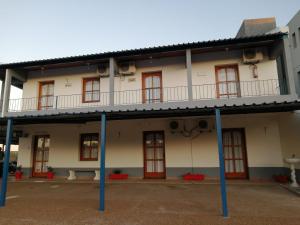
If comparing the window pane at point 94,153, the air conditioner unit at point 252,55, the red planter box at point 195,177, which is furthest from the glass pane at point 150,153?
the air conditioner unit at point 252,55

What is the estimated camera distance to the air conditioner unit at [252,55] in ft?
29.9

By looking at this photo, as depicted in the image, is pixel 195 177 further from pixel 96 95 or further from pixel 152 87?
pixel 96 95

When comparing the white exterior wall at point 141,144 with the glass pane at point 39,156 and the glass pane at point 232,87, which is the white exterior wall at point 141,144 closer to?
the glass pane at point 39,156

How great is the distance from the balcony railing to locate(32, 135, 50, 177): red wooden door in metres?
1.86

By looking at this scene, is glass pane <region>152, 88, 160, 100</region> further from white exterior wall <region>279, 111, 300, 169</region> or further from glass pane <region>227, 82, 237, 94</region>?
white exterior wall <region>279, 111, 300, 169</region>

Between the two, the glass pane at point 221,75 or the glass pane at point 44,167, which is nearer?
the glass pane at point 221,75

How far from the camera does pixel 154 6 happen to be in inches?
413

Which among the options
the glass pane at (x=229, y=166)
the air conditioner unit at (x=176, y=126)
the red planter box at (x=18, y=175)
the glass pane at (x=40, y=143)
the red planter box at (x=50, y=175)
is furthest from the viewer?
the glass pane at (x=40, y=143)

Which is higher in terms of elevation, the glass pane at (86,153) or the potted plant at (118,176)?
the glass pane at (86,153)

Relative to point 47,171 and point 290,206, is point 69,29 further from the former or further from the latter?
point 290,206

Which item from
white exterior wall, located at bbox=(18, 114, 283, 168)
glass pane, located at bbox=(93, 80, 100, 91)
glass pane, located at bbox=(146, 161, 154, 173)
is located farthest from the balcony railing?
glass pane, located at bbox=(146, 161, 154, 173)

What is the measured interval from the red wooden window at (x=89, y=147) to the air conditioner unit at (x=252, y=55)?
816 cm

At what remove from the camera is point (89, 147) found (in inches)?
435

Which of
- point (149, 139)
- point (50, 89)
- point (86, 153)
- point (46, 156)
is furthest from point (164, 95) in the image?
point (46, 156)
